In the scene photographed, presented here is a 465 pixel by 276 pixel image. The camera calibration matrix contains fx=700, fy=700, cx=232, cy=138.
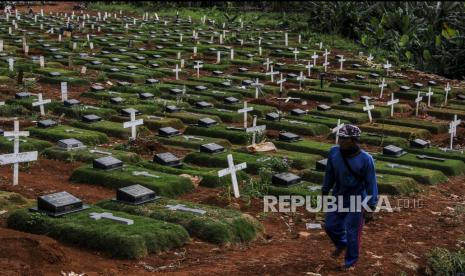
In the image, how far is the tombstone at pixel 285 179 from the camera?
33.9 ft

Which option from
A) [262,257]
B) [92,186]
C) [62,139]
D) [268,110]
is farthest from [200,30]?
[262,257]

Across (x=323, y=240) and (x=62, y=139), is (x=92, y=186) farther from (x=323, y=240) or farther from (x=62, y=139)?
(x=323, y=240)

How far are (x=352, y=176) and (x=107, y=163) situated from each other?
→ 4.70m

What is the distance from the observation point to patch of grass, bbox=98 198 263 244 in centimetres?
806

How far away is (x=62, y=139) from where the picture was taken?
1251cm

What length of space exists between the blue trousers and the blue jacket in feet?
0.72

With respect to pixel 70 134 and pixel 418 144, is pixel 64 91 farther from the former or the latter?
pixel 418 144

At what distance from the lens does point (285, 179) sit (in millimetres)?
10352

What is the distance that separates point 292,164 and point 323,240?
3.57 m

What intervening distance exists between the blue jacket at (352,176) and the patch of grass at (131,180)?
314cm

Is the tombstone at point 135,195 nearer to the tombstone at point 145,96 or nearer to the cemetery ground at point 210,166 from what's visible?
the cemetery ground at point 210,166

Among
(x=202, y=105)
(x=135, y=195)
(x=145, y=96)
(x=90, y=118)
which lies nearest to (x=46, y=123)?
(x=90, y=118)

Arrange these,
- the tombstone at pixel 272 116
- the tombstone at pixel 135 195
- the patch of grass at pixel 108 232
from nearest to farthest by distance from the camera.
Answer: the patch of grass at pixel 108 232
the tombstone at pixel 135 195
the tombstone at pixel 272 116

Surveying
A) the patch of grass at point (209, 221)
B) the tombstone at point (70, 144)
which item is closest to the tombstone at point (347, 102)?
the tombstone at point (70, 144)
